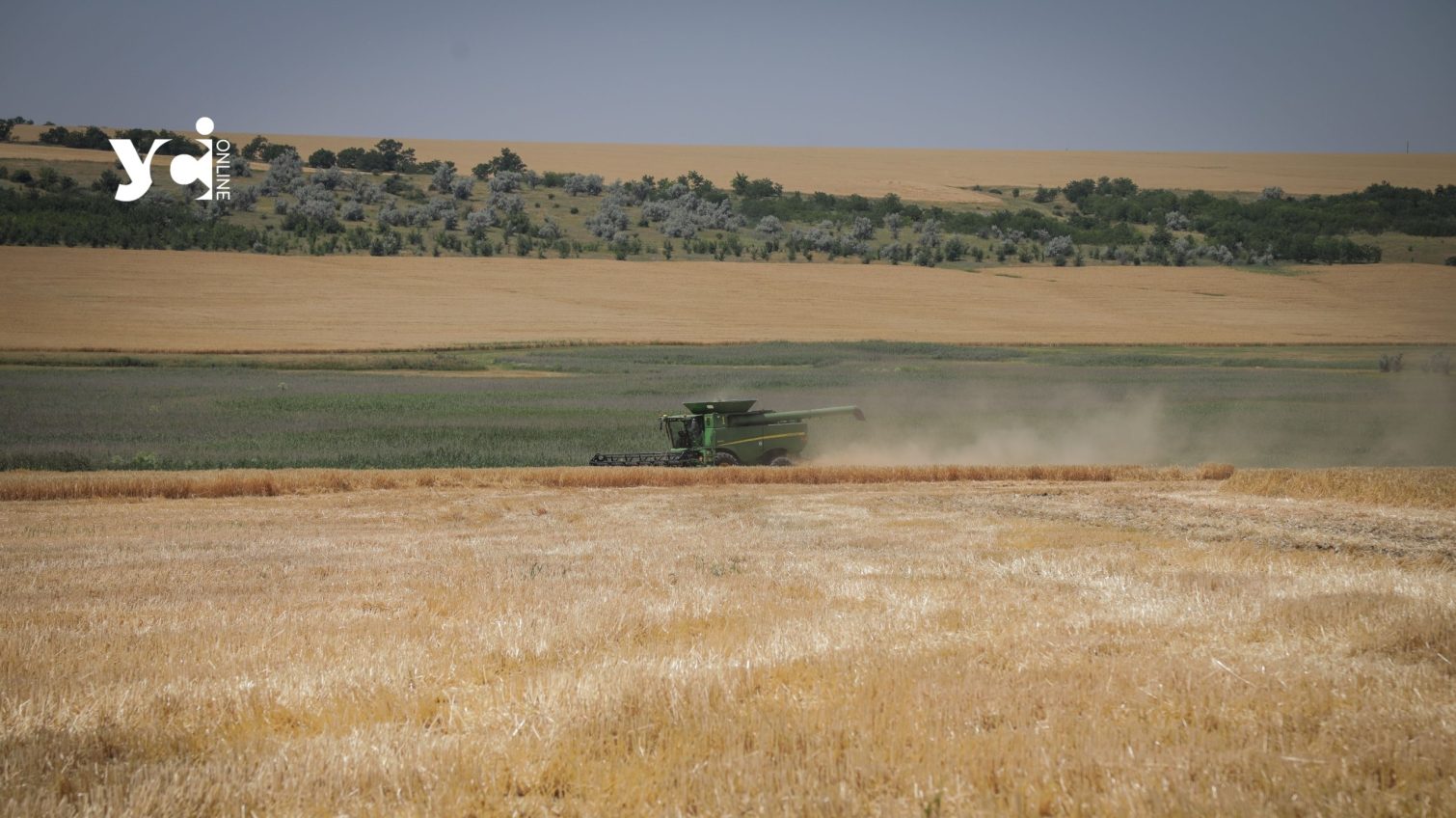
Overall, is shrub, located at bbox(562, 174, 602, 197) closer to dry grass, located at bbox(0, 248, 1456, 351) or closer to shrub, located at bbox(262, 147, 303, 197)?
shrub, located at bbox(262, 147, 303, 197)

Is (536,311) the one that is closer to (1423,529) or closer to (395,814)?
(1423,529)

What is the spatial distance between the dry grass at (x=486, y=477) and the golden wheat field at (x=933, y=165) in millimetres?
106783

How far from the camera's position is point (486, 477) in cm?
2650

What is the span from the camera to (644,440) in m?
34.1

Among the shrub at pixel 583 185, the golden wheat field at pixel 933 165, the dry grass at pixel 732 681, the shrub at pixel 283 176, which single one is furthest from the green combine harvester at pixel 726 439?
the golden wheat field at pixel 933 165

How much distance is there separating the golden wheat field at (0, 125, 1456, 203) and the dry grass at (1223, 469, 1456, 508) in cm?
11121

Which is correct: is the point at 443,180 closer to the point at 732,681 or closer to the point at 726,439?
the point at 726,439

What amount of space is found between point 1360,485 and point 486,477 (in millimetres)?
18457

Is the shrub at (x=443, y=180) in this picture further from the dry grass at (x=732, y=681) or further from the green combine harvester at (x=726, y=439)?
the dry grass at (x=732, y=681)

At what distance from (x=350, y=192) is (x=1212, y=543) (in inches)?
4197

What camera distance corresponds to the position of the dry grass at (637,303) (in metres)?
64.6

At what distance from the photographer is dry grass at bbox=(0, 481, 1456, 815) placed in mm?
5738

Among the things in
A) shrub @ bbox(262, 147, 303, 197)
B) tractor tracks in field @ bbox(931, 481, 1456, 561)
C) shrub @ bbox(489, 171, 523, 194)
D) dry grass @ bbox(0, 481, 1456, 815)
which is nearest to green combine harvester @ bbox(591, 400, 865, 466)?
tractor tracks in field @ bbox(931, 481, 1456, 561)

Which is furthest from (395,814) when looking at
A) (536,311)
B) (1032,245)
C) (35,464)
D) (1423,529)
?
(1032,245)
